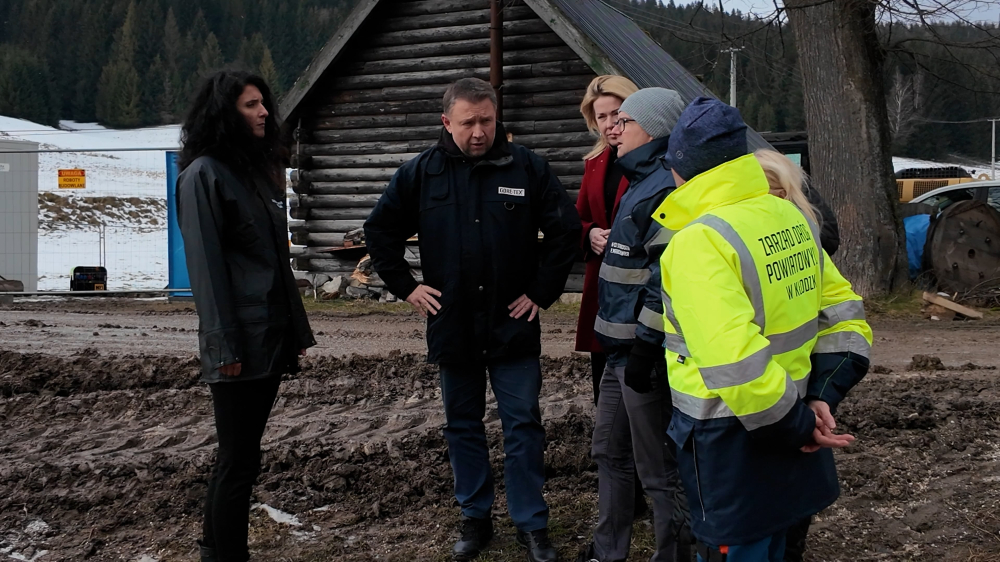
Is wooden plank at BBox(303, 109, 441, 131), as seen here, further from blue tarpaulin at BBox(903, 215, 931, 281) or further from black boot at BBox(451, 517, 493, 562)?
black boot at BBox(451, 517, 493, 562)

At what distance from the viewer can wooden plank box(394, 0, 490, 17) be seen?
13023 millimetres

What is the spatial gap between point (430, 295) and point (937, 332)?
24.8 ft

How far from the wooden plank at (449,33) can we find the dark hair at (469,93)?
29.5ft

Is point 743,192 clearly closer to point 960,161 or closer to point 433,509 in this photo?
point 433,509

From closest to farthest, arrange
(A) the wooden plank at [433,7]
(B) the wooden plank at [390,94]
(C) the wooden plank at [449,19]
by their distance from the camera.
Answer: (C) the wooden plank at [449,19]
(A) the wooden plank at [433,7]
(B) the wooden plank at [390,94]

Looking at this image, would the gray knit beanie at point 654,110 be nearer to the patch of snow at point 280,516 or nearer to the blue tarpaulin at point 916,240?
the patch of snow at point 280,516

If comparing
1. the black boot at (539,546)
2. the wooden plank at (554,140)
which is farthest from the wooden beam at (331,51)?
the black boot at (539,546)

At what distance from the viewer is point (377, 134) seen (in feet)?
45.5

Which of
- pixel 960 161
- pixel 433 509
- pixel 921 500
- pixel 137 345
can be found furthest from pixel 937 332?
pixel 960 161

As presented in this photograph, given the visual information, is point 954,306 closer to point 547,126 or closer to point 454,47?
point 547,126

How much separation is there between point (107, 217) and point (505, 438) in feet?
95.4

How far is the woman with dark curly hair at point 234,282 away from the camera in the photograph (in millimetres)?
3330

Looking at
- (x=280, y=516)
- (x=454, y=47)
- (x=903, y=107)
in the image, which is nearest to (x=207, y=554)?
(x=280, y=516)

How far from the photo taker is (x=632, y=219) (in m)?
3.26
